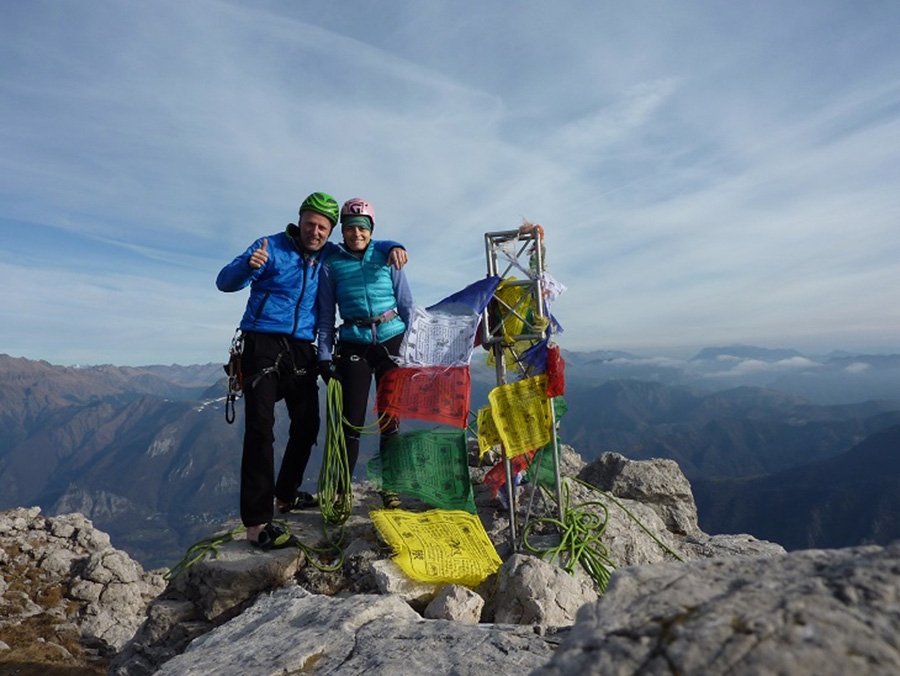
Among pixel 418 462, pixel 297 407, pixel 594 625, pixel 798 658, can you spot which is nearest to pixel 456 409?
pixel 418 462

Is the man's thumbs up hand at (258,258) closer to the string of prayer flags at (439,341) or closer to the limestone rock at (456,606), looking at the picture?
the string of prayer flags at (439,341)

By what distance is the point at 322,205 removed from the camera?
6.06m

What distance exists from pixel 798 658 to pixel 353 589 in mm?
5399

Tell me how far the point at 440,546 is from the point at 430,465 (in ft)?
3.95

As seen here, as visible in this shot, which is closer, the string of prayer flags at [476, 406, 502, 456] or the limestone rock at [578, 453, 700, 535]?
the string of prayer flags at [476, 406, 502, 456]

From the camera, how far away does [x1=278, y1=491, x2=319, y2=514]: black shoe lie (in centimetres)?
718

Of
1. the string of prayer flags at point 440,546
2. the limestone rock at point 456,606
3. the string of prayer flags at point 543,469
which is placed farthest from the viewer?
the string of prayer flags at point 543,469

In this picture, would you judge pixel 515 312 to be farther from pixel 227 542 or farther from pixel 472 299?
pixel 227 542

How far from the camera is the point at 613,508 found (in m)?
7.20

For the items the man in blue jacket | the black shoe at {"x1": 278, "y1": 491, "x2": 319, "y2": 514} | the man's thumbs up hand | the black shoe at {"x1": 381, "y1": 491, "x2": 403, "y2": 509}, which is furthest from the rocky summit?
the man's thumbs up hand

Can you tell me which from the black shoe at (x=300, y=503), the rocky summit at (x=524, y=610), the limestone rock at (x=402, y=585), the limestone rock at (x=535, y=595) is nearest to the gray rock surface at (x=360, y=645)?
the rocky summit at (x=524, y=610)

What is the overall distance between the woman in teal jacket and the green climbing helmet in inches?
8.3

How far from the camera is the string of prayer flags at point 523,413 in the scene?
6.30m

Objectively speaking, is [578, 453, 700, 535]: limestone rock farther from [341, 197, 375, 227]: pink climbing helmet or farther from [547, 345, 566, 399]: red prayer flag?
[341, 197, 375, 227]: pink climbing helmet
